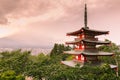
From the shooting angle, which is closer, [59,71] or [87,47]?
[59,71]

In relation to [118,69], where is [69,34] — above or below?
above

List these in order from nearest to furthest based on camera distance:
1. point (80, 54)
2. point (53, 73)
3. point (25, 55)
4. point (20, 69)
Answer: point (53, 73)
point (80, 54)
point (20, 69)
point (25, 55)

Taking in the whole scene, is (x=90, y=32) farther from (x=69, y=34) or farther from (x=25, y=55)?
(x=25, y=55)

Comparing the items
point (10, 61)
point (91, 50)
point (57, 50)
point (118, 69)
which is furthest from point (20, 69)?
point (57, 50)

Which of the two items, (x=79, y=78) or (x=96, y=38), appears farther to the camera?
(x=96, y=38)

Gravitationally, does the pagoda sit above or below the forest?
above

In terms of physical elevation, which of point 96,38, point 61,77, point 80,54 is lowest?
point 61,77

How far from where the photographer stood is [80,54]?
38156 millimetres

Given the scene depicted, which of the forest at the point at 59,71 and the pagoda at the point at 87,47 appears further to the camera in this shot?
the pagoda at the point at 87,47

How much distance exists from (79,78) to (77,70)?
1302mm

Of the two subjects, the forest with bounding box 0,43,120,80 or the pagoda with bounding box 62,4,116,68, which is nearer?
the forest with bounding box 0,43,120,80

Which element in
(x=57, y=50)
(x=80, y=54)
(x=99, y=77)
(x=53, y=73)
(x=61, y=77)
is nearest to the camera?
(x=99, y=77)

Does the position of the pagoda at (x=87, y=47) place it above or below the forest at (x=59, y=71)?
above

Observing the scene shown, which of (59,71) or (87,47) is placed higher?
(87,47)
